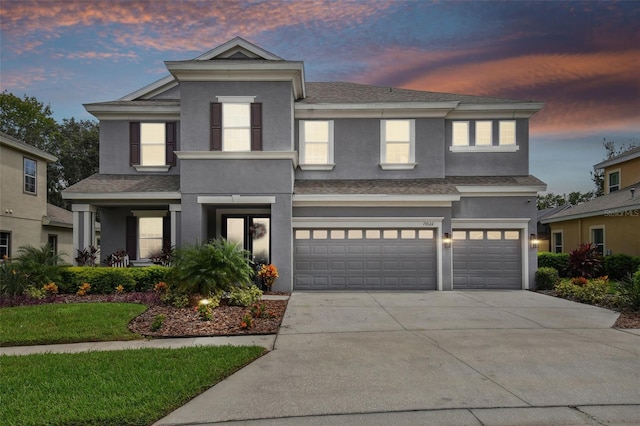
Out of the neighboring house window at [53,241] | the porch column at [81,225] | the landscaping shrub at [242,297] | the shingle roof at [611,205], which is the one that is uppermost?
the shingle roof at [611,205]

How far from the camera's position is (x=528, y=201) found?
1532 cm

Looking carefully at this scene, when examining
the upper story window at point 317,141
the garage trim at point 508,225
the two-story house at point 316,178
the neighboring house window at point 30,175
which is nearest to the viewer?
the two-story house at point 316,178

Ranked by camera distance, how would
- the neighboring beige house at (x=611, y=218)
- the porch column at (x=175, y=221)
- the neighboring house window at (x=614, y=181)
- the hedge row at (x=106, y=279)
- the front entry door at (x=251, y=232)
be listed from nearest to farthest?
the hedge row at (x=106, y=279), the porch column at (x=175, y=221), the front entry door at (x=251, y=232), the neighboring beige house at (x=611, y=218), the neighboring house window at (x=614, y=181)

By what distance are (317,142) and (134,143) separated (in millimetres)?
6828

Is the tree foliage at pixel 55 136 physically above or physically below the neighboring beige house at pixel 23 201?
above

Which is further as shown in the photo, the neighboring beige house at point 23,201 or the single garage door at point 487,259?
the neighboring beige house at point 23,201

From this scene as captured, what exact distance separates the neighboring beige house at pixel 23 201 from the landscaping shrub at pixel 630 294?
60.8 ft

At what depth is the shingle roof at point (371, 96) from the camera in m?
16.3

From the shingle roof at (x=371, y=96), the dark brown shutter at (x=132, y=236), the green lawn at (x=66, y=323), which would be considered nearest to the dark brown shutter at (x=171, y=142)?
the dark brown shutter at (x=132, y=236)

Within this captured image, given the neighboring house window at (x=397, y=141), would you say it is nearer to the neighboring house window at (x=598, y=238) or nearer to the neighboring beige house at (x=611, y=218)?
the neighboring beige house at (x=611, y=218)

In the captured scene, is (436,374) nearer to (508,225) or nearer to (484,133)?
(508,225)

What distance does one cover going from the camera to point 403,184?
1556 cm

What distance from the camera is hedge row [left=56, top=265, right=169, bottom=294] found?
506 inches

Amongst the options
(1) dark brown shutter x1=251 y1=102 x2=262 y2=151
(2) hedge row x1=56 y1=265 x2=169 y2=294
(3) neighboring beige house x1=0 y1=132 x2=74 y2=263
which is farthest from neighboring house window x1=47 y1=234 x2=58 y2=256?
(1) dark brown shutter x1=251 y1=102 x2=262 y2=151
